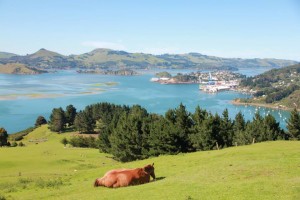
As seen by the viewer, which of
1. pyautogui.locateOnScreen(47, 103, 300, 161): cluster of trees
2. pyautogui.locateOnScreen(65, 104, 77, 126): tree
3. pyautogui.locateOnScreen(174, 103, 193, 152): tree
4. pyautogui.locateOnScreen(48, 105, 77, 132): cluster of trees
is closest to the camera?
pyautogui.locateOnScreen(47, 103, 300, 161): cluster of trees

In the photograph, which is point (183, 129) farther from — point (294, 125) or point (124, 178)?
point (124, 178)

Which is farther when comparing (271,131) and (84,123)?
(84,123)

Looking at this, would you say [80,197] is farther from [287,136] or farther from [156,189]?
[287,136]

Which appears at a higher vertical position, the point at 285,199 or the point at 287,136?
the point at 285,199

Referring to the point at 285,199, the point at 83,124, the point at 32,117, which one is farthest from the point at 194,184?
the point at 32,117

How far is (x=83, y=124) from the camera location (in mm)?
87000

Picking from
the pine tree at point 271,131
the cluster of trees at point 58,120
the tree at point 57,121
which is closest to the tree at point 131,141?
the pine tree at point 271,131

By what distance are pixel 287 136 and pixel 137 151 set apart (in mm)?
21261

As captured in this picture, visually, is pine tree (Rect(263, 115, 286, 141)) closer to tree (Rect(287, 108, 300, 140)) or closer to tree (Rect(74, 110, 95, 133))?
tree (Rect(287, 108, 300, 140))

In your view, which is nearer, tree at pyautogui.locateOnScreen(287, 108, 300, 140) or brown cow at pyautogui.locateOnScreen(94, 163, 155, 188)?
brown cow at pyautogui.locateOnScreen(94, 163, 155, 188)

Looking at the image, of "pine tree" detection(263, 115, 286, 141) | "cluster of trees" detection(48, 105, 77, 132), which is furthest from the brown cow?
"cluster of trees" detection(48, 105, 77, 132)

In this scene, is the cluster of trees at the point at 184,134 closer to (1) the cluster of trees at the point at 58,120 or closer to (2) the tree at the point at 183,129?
(2) the tree at the point at 183,129

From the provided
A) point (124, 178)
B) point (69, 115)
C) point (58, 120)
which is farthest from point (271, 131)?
point (69, 115)

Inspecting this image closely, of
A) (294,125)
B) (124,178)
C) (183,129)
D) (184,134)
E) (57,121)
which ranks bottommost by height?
(57,121)
